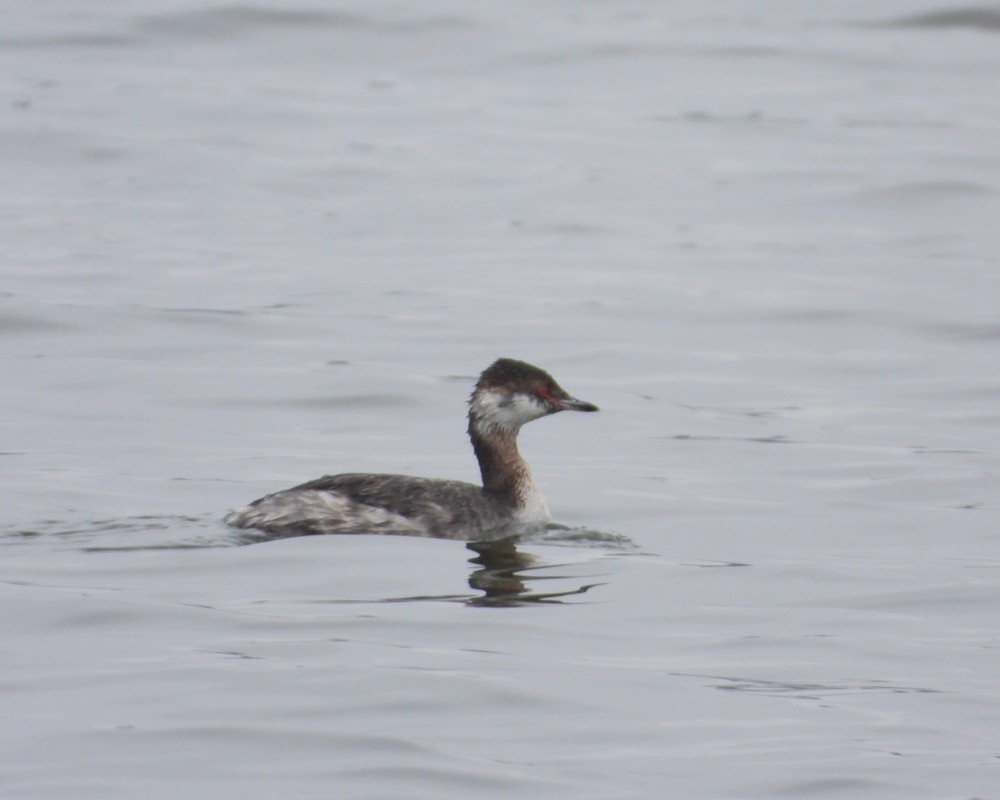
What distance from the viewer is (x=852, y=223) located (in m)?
22.6

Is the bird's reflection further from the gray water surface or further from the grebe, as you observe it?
the grebe

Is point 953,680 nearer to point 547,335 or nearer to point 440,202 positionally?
point 547,335

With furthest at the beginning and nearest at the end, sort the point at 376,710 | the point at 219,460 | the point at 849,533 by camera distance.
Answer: the point at 219,460 < the point at 849,533 < the point at 376,710

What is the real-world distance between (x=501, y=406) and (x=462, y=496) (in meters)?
0.72

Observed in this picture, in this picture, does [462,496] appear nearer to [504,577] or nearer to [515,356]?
[504,577]

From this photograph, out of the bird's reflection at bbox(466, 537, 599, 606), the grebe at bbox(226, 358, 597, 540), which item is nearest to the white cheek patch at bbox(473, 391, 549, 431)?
the grebe at bbox(226, 358, 597, 540)

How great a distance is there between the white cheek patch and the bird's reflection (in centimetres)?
82

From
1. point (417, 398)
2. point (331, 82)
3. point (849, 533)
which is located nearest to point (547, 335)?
point (417, 398)

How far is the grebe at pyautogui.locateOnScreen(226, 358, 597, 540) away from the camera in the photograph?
10.6 meters

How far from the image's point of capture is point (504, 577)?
1009cm

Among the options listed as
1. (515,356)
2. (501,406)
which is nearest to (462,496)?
(501,406)

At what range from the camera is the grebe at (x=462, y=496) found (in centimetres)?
1059

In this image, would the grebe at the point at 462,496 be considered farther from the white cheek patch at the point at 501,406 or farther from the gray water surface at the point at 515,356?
the gray water surface at the point at 515,356

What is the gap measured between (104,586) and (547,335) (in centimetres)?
866
